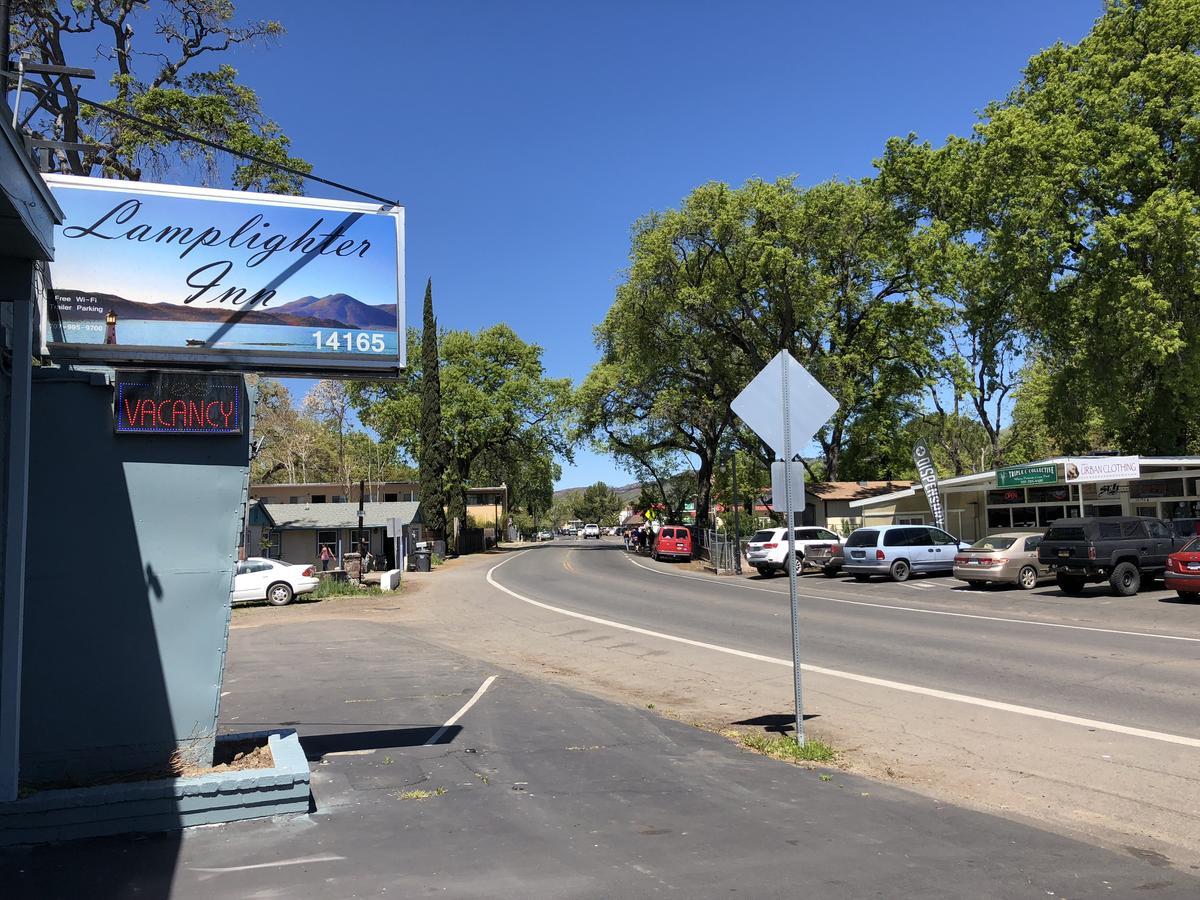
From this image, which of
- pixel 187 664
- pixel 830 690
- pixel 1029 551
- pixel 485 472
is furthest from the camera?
pixel 485 472

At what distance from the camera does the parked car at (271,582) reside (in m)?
25.4

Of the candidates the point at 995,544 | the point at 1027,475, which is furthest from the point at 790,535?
the point at 1027,475

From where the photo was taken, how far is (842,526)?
1698 inches

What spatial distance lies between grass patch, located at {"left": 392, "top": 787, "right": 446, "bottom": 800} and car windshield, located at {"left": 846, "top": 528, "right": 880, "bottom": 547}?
24.8 m

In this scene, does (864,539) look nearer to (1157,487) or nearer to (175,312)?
(1157,487)

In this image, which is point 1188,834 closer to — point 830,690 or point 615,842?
point 615,842

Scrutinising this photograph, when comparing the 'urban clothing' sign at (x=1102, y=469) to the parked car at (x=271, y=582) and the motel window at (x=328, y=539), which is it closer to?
the parked car at (x=271, y=582)

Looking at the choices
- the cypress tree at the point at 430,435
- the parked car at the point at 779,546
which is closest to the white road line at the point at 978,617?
the parked car at the point at 779,546

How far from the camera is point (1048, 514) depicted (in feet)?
109

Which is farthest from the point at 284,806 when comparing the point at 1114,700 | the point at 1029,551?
the point at 1029,551

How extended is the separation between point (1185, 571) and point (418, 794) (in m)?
18.7

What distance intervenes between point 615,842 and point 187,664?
2983 millimetres

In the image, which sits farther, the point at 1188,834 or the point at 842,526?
the point at 842,526

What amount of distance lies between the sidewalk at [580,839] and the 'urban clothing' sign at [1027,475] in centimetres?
2414
